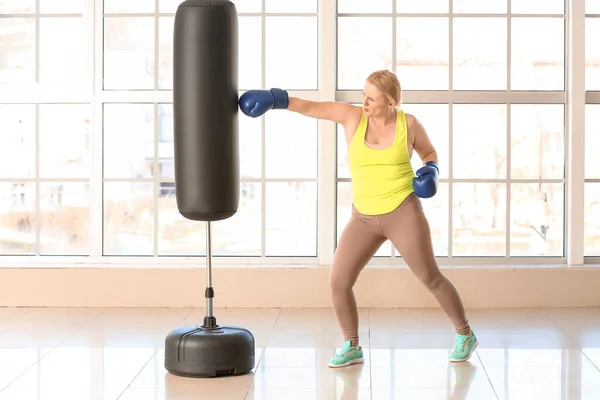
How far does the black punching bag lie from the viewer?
4.16 meters

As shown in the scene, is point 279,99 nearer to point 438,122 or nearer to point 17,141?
point 438,122

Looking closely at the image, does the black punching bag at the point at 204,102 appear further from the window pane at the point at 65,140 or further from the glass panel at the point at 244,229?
the window pane at the point at 65,140

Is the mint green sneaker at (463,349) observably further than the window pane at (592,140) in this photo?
No

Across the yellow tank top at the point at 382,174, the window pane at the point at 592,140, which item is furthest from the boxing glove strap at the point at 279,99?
the window pane at the point at 592,140

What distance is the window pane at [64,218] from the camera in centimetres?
603

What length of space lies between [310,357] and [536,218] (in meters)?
2.06

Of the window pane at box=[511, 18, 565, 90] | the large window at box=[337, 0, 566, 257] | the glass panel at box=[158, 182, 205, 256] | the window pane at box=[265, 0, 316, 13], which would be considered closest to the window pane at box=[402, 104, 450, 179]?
the large window at box=[337, 0, 566, 257]

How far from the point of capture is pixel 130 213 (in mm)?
6012

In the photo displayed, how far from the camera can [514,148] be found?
5.96m

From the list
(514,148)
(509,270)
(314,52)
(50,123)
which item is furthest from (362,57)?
(50,123)

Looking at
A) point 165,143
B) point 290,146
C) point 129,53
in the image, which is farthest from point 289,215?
point 129,53

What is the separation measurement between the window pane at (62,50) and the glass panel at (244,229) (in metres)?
1.18

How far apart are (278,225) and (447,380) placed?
6.83 ft

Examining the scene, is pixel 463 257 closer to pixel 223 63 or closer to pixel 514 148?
pixel 514 148
